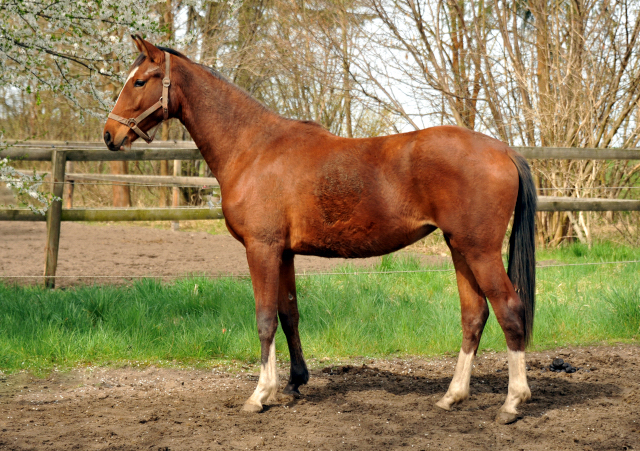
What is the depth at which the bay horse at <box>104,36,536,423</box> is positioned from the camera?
3463 mm

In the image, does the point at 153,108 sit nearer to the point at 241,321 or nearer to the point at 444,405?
the point at 241,321

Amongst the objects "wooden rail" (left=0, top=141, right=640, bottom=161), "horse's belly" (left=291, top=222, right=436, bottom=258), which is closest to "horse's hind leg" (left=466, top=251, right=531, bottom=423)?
"horse's belly" (left=291, top=222, right=436, bottom=258)

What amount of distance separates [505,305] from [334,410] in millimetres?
1221

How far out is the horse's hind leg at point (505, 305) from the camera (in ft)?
11.3

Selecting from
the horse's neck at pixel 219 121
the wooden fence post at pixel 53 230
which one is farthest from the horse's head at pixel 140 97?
the wooden fence post at pixel 53 230

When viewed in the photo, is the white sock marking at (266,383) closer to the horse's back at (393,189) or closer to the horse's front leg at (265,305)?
the horse's front leg at (265,305)

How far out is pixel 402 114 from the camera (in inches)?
360

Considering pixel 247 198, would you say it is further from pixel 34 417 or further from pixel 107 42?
pixel 107 42

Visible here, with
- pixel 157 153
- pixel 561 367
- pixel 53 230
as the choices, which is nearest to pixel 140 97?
pixel 157 153

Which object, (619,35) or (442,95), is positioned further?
(442,95)

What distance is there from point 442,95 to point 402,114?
66 cm

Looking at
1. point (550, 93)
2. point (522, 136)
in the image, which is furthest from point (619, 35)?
point (522, 136)

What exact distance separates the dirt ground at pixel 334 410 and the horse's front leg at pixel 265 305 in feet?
0.40

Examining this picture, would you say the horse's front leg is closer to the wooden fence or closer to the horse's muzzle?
the horse's muzzle
